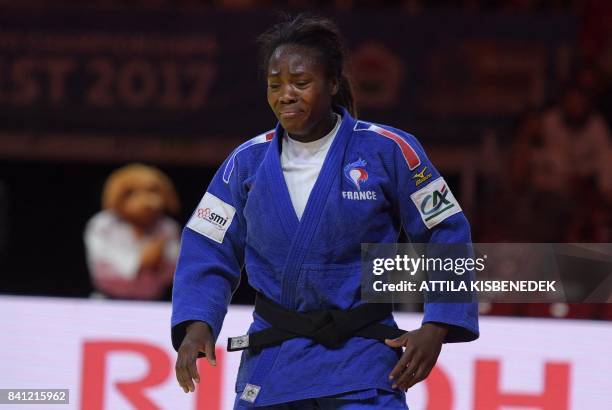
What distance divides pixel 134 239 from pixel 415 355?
4.24 meters

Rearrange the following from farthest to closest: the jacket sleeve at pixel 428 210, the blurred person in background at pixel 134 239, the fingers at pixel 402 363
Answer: the blurred person in background at pixel 134 239, the jacket sleeve at pixel 428 210, the fingers at pixel 402 363

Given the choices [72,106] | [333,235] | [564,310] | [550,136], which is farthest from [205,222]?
[72,106]


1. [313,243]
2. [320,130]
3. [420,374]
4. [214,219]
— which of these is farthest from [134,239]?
[420,374]

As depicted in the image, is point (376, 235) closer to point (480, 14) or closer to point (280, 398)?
point (280, 398)

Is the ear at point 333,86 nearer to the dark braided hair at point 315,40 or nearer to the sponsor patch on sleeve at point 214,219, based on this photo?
the dark braided hair at point 315,40

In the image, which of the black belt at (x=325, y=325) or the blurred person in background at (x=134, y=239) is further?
the blurred person in background at (x=134, y=239)

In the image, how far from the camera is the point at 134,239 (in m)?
6.53

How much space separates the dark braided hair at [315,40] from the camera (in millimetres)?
2645

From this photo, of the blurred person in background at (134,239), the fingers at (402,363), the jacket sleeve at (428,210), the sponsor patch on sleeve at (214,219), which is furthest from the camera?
the blurred person in background at (134,239)

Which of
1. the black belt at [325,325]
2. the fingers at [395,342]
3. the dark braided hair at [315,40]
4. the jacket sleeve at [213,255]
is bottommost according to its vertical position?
the fingers at [395,342]

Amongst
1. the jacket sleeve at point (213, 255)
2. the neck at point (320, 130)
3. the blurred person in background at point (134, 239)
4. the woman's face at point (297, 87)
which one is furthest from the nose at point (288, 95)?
the blurred person in background at point (134, 239)

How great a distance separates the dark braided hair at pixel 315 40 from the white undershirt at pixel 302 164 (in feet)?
0.47

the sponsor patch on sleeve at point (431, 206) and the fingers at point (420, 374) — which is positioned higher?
the sponsor patch on sleeve at point (431, 206)

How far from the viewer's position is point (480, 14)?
664cm
